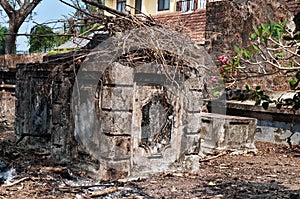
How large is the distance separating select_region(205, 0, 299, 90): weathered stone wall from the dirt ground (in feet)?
10.6

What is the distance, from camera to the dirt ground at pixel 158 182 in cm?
417

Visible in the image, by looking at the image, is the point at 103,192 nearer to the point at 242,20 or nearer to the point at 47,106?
the point at 47,106

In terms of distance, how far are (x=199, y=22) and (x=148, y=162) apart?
27.7ft

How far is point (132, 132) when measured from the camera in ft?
15.7

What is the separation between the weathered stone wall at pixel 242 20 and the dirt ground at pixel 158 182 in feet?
10.6

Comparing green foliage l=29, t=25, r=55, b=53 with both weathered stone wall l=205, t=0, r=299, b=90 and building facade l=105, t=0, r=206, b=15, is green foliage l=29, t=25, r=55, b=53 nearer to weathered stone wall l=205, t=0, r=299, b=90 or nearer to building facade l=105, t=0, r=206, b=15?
weathered stone wall l=205, t=0, r=299, b=90

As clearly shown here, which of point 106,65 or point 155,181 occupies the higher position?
point 106,65

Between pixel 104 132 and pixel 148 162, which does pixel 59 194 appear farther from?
pixel 148 162

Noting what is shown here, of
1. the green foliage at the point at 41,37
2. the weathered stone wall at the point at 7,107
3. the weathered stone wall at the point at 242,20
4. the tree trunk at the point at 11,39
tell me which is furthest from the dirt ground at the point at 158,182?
the tree trunk at the point at 11,39

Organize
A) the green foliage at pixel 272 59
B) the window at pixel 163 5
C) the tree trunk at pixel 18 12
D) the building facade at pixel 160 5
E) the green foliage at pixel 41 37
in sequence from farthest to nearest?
1. the window at pixel 163 5
2. the building facade at pixel 160 5
3. the tree trunk at pixel 18 12
4. the green foliage at pixel 41 37
5. the green foliage at pixel 272 59

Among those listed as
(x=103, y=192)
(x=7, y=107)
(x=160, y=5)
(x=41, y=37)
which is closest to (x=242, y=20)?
(x=41, y=37)

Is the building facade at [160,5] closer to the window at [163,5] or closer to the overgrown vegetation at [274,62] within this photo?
the window at [163,5]

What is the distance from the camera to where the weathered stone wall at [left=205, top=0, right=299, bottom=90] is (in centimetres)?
909


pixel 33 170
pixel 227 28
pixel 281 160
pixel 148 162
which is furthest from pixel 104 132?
pixel 227 28
